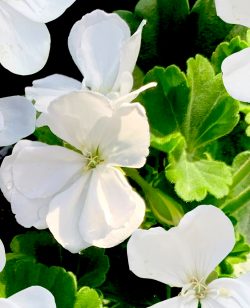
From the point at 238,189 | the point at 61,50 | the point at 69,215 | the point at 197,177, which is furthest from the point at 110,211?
the point at 61,50

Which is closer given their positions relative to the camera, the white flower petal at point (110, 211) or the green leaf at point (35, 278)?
the white flower petal at point (110, 211)

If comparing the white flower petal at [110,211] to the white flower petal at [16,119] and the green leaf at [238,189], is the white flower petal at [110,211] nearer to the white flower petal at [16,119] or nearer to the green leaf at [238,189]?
the white flower petal at [16,119]

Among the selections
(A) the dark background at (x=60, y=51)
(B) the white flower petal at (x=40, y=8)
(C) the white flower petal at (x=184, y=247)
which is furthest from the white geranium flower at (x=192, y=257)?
(A) the dark background at (x=60, y=51)

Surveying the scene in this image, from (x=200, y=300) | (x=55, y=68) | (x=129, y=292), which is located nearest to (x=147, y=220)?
(x=129, y=292)

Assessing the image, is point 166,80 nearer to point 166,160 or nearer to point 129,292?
point 166,160

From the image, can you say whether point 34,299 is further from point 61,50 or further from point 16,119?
point 61,50

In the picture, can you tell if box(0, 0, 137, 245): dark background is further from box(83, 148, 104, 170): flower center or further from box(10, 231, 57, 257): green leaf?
box(83, 148, 104, 170): flower center
